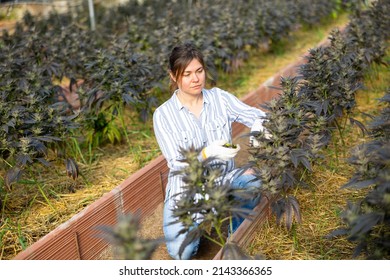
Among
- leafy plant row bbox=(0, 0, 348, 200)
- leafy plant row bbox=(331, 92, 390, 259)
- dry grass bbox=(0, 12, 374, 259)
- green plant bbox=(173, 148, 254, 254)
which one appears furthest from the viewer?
leafy plant row bbox=(0, 0, 348, 200)

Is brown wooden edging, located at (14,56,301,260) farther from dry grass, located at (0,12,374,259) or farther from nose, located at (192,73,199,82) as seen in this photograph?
nose, located at (192,73,199,82)

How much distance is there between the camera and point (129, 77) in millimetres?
3701

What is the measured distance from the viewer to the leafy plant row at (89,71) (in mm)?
2885

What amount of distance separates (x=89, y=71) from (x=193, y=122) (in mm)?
1810

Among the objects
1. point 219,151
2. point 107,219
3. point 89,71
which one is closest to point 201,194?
point 219,151

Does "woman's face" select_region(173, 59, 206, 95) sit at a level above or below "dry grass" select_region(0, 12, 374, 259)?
above

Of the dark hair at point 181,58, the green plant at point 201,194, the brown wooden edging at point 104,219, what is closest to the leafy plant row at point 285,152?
the green plant at point 201,194

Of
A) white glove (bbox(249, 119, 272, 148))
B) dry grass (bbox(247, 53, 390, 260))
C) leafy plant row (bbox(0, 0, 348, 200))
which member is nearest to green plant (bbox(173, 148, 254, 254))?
white glove (bbox(249, 119, 272, 148))

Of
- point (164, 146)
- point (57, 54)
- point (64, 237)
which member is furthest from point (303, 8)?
point (64, 237)

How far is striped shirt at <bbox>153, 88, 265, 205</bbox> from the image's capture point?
8.82 ft

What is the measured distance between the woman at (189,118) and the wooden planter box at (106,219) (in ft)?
1.11

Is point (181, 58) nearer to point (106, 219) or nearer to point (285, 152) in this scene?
point (285, 152)

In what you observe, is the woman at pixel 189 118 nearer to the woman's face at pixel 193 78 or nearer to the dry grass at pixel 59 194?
the woman's face at pixel 193 78

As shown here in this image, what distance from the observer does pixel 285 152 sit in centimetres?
225
